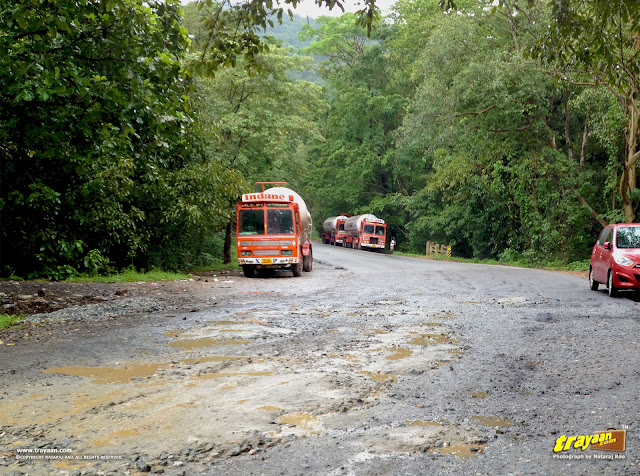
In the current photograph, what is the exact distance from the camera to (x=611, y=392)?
18.6 feet

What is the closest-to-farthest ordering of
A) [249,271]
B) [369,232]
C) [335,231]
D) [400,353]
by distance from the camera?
[400,353] < [249,271] < [369,232] < [335,231]

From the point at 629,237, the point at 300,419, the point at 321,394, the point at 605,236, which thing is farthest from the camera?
the point at 605,236

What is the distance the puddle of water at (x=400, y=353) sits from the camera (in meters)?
7.26

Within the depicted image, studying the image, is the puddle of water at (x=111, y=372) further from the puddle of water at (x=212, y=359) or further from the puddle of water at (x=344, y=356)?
the puddle of water at (x=344, y=356)

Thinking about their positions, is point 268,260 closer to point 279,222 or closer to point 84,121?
point 279,222

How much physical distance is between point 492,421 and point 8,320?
8.17m

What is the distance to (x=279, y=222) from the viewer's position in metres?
22.4

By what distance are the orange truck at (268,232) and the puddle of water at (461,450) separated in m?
17.9

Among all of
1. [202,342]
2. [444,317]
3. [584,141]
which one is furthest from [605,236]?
[584,141]

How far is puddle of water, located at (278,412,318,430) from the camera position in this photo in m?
4.72

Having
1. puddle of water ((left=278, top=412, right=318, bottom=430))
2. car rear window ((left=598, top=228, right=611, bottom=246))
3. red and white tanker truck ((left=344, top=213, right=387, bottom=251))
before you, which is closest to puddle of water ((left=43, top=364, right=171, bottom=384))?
puddle of water ((left=278, top=412, right=318, bottom=430))

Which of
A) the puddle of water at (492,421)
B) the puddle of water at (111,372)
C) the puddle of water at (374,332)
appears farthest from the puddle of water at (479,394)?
the puddle of water at (374,332)

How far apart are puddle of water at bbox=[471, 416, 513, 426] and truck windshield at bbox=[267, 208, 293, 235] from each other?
17.6m

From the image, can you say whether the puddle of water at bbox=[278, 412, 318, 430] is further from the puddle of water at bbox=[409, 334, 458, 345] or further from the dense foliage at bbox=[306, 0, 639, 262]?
the dense foliage at bbox=[306, 0, 639, 262]
